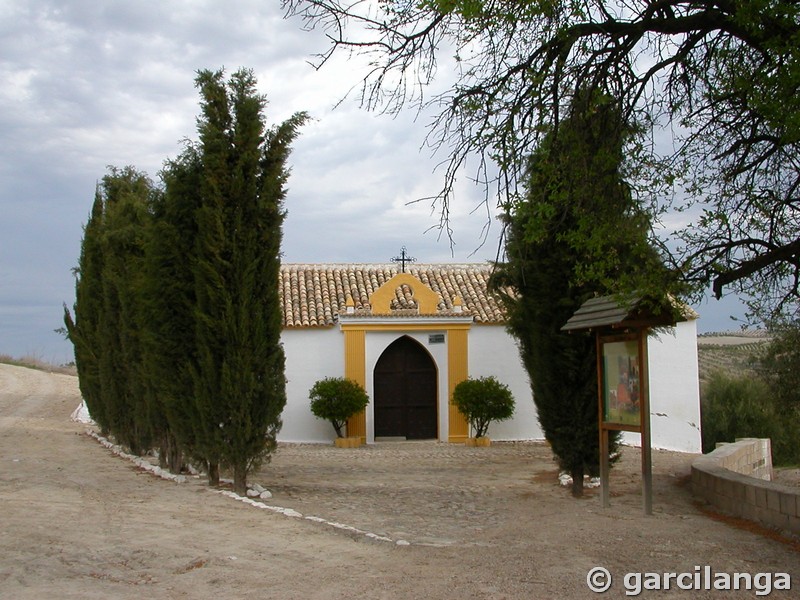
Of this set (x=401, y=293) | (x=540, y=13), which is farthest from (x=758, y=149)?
(x=401, y=293)

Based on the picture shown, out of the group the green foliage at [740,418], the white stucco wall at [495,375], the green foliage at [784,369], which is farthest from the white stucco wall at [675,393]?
the green foliage at [740,418]

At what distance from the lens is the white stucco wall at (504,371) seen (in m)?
20.8

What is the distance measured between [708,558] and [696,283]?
238cm

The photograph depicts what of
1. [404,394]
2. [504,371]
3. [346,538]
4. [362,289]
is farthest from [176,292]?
[362,289]

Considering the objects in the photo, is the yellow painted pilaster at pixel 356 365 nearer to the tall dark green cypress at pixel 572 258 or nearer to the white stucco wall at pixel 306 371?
the white stucco wall at pixel 306 371

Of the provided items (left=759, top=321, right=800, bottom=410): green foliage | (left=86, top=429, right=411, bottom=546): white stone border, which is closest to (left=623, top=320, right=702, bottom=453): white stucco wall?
(left=759, top=321, right=800, bottom=410): green foliage

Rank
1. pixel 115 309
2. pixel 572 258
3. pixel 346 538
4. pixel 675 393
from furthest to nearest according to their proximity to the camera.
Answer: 1. pixel 675 393
2. pixel 115 309
3. pixel 572 258
4. pixel 346 538

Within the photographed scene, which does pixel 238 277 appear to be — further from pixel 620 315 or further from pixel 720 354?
pixel 720 354

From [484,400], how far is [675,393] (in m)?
4.72

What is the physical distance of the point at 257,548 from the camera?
703 centimetres

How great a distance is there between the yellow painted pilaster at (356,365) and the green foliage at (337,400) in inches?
25.4

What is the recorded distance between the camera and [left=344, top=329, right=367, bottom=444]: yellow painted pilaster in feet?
66.5

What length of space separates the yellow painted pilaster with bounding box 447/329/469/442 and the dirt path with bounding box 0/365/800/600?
7122 millimetres

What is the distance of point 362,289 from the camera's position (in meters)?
22.8
